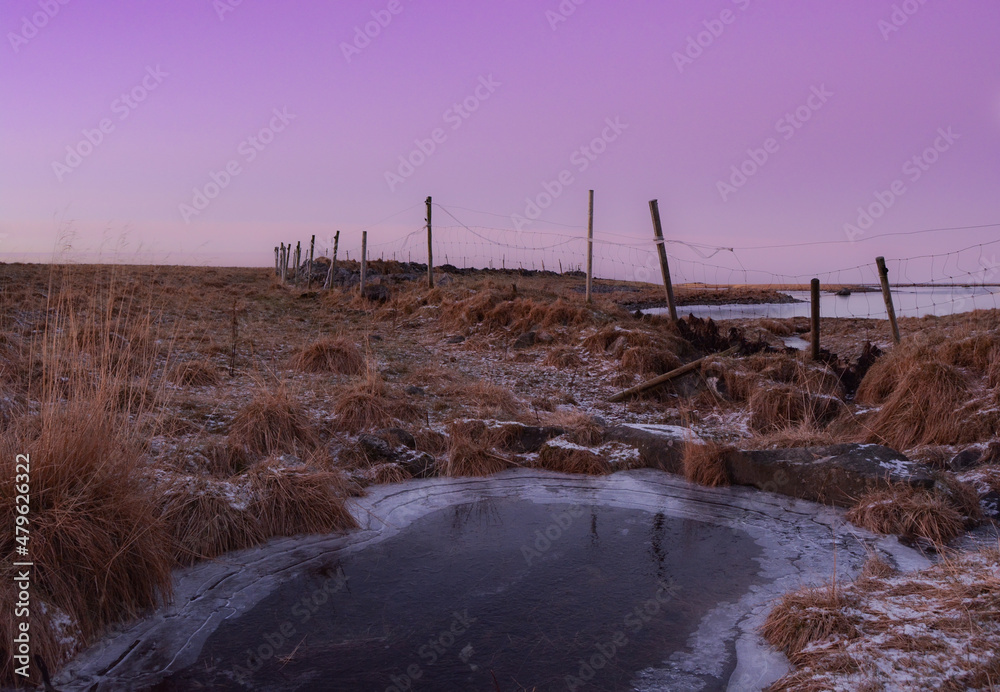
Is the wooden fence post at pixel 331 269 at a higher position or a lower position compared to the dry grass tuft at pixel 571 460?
higher

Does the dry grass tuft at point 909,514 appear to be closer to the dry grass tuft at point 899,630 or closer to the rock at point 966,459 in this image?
the dry grass tuft at point 899,630

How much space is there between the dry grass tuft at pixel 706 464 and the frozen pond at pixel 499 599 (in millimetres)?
384

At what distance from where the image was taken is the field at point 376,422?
3.53 m

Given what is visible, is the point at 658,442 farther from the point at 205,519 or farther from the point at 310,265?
the point at 310,265

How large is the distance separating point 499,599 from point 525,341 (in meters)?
8.99

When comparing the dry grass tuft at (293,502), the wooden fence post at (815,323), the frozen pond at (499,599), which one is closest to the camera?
the frozen pond at (499,599)

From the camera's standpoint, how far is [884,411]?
7.07 meters

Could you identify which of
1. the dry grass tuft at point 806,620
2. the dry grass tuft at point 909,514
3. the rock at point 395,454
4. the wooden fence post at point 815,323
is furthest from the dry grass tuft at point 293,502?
the wooden fence post at point 815,323

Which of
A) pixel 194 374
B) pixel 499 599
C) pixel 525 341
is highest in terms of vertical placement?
pixel 525 341

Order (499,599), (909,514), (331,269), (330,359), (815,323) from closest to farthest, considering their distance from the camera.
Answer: (499,599), (909,514), (815,323), (330,359), (331,269)

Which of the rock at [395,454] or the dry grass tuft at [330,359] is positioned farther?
the dry grass tuft at [330,359]

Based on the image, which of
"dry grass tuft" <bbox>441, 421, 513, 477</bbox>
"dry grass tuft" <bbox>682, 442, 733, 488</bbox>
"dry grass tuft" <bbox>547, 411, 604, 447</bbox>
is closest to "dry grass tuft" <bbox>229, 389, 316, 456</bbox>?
"dry grass tuft" <bbox>441, 421, 513, 477</bbox>

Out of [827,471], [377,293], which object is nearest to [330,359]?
[827,471]

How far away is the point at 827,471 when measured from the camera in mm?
5836
